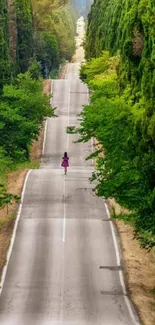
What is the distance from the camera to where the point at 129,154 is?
29.9 metres

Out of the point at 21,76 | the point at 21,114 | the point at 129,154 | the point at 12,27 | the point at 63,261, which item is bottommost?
the point at 63,261

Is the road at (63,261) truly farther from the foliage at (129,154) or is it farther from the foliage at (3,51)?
the foliage at (3,51)

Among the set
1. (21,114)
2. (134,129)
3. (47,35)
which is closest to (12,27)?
(21,114)

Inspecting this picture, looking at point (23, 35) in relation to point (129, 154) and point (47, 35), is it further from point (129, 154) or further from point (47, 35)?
point (129, 154)

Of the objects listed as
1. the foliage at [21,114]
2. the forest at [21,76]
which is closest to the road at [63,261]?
the forest at [21,76]

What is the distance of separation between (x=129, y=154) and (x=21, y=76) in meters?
37.6

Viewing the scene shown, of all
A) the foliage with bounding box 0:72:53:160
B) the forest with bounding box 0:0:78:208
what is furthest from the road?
the foliage with bounding box 0:72:53:160

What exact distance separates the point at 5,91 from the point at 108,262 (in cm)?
2911

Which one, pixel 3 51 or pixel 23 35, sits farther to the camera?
pixel 23 35

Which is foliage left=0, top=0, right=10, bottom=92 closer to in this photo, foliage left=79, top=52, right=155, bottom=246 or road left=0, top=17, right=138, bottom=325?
road left=0, top=17, right=138, bottom=325

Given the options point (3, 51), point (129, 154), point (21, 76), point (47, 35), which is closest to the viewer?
point (129, 154)

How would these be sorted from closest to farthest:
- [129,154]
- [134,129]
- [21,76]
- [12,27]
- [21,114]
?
[134,129] < [129,154] < [21,114] < [21,76] < [12,27]

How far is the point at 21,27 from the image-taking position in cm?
9088

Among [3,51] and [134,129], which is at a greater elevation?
[134,129]
